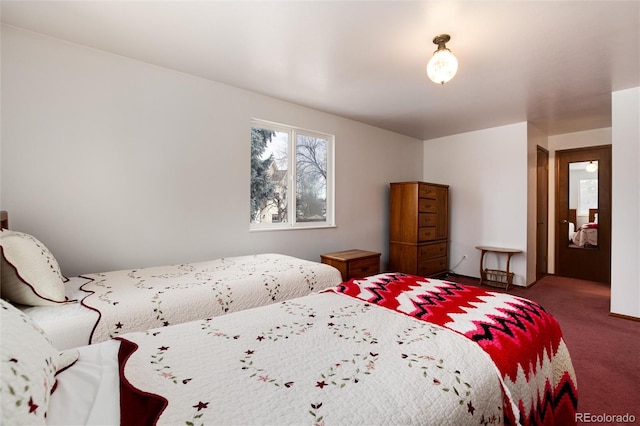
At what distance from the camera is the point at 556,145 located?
520cm

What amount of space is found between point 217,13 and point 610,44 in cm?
294

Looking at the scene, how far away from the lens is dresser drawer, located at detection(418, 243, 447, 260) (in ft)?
14.8

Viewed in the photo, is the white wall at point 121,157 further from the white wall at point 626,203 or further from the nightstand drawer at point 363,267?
the white wall at point 626,203

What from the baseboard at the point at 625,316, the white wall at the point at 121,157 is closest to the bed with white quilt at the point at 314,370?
the white wall at the point at 121,157

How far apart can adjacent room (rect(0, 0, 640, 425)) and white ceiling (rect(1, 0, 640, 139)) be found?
0.02 m

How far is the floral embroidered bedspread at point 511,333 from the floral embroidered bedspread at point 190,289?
73 centimetres

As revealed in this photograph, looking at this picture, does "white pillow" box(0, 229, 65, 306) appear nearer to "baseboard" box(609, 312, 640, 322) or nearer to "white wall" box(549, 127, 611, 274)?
"baseboard" box(609, 312, 640, 322)

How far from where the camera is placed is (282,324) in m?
1.26

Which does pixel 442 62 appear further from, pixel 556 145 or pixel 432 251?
pixel 556 145

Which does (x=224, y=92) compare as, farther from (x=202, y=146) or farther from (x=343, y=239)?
(x=343, y=239)

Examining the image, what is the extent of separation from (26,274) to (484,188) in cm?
539

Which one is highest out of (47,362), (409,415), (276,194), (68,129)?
(68,129)

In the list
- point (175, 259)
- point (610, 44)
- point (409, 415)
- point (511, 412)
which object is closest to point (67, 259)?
point (175, 259)

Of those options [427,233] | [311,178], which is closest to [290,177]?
[311,178]
